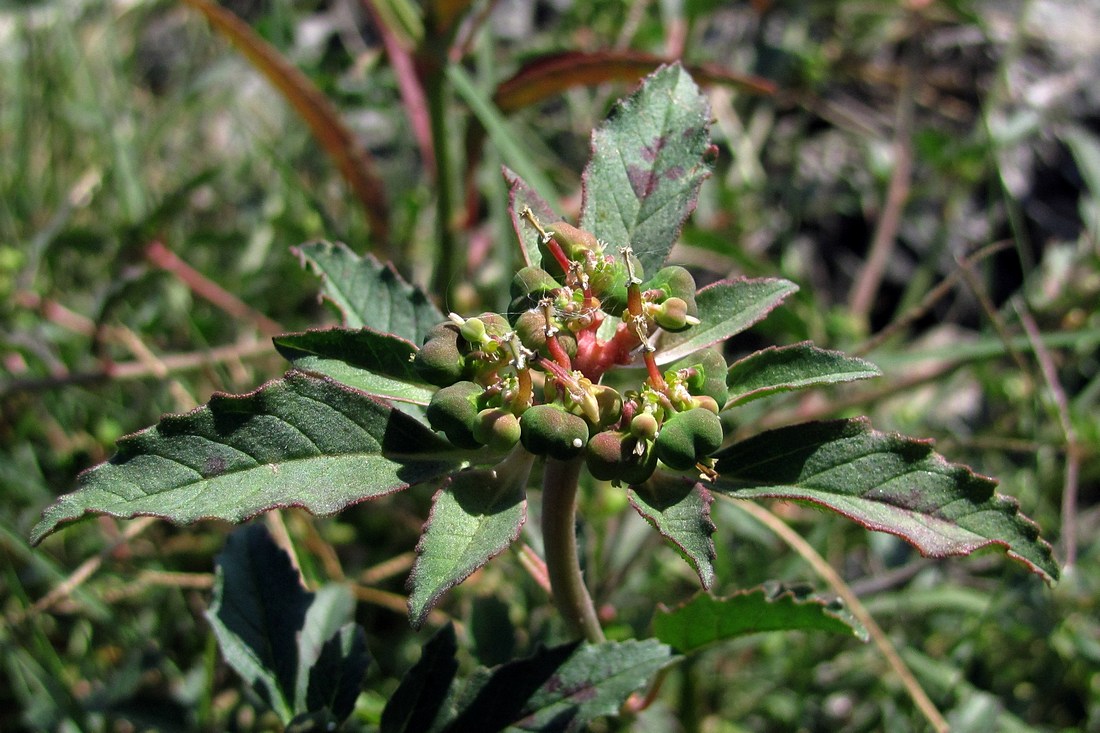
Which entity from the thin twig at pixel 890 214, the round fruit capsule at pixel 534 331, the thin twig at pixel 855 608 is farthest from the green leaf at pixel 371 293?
the thin twig at pixel 890 214

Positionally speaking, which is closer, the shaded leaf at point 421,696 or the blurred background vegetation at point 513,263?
the shaded leaf at point 421,696

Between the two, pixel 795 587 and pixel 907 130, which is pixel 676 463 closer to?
pixel 795 587

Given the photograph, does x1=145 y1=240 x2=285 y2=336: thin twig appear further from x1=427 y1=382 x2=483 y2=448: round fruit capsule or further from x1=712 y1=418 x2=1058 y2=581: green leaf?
x1=712 y1=418 x2=1058 y2=581: green leaf

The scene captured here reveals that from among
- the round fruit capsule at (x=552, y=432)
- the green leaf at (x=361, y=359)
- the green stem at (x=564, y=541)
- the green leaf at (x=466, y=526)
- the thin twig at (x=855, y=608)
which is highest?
the green leaf at (x=361, y=359)

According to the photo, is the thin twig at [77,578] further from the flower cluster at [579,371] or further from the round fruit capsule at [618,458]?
the round fruit capsule at [618,458]

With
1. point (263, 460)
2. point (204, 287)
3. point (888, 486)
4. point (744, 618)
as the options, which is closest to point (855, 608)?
point (744, 618)

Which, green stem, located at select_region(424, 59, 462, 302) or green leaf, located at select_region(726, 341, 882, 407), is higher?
green stem, located at select_region(424, 59, 462, 302)

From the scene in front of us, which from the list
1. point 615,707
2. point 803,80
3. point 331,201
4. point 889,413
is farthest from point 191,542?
point 803,80

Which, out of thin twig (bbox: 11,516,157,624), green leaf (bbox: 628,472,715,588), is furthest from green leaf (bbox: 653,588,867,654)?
thin twig (bbox: 11,516,157,624)
